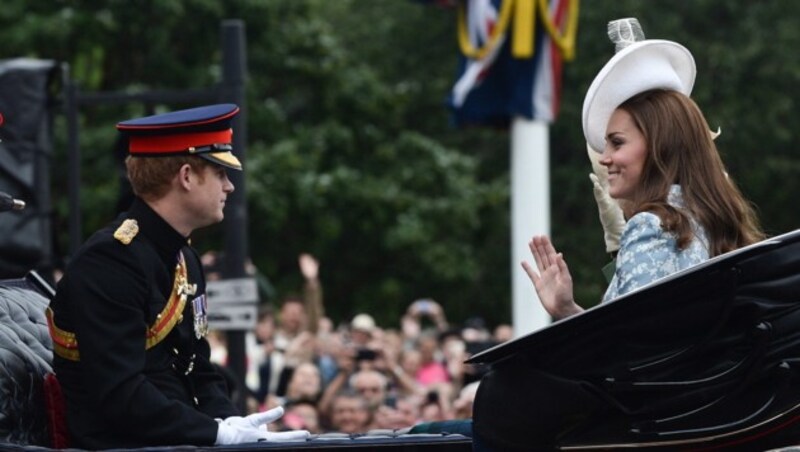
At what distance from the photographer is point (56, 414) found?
536 centimetres

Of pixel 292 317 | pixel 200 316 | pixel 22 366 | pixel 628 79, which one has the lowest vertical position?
pixel 292 317

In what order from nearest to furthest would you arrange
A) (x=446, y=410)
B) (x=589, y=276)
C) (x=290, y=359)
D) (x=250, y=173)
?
1. (x=446, y=410)
2. (x=290, y=359)
3. (x=250, y=173)
4. (x=589, y=276)

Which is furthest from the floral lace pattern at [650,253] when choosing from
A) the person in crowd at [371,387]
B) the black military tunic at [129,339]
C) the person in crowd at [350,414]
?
the person in crowd at [371,387]

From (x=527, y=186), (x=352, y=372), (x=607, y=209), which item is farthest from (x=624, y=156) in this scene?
(x=527, y=186)

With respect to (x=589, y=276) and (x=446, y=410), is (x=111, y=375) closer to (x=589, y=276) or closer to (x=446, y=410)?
(x=446, y=410)

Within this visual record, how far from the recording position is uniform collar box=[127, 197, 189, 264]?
5.45 m

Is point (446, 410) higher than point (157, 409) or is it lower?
lower

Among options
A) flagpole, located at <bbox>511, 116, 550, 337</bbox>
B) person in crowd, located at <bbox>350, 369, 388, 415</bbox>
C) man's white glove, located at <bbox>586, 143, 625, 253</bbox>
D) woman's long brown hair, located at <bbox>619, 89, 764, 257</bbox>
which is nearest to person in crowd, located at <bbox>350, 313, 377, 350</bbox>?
flagpole, located at <bbox>511, 116, 550, 337</bbox>

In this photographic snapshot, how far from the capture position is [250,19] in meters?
23.9

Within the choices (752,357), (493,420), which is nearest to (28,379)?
(493,420)

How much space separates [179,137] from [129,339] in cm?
68

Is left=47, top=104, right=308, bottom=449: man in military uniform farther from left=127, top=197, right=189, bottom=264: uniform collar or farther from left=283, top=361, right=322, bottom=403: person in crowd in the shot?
left=283, top=361, right=322, bottom=403: person in crowd

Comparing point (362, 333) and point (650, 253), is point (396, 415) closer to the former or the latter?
point (362, 333)

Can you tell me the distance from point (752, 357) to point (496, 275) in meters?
30.1
